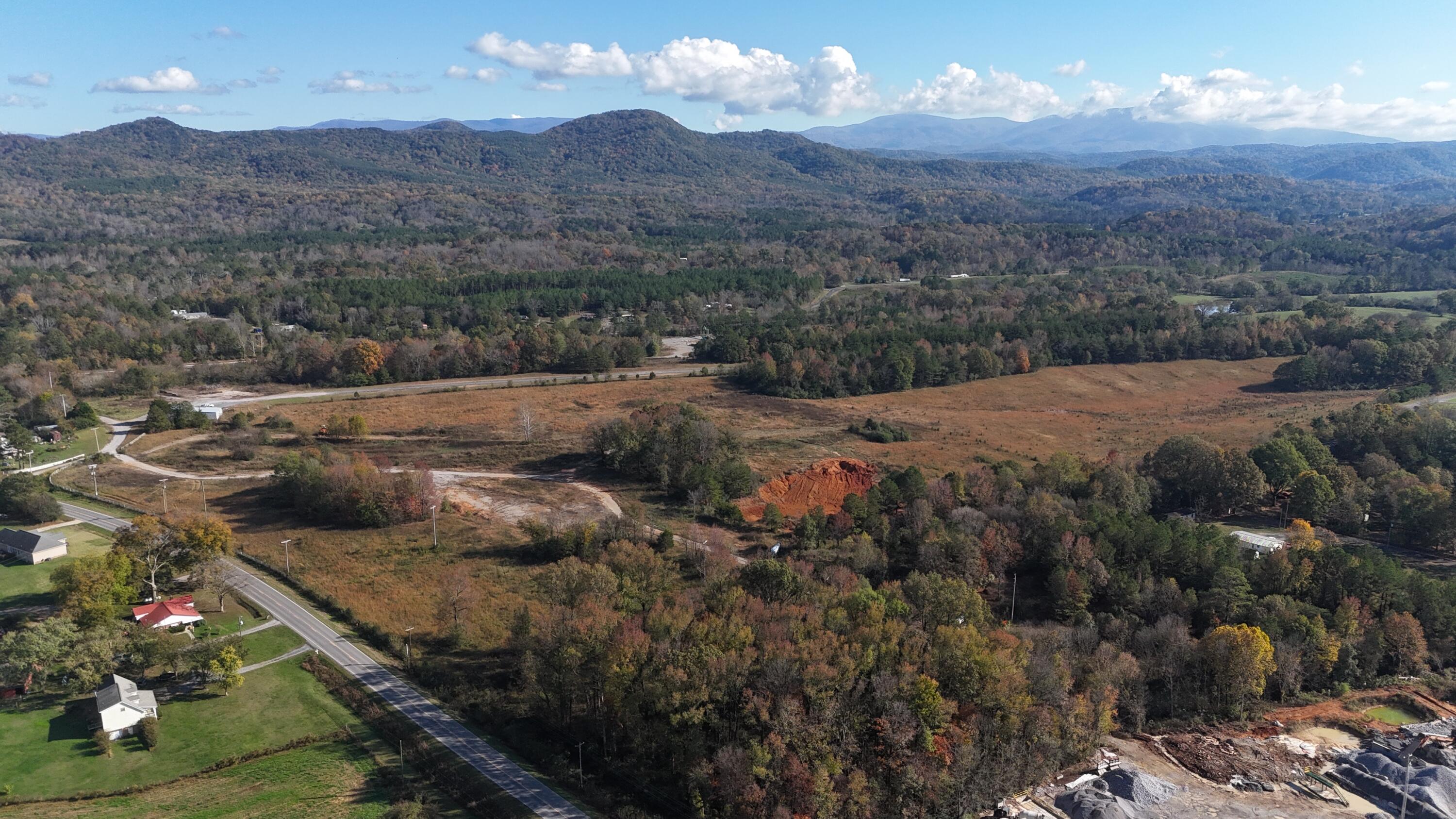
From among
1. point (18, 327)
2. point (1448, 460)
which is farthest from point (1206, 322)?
point (18, 327)

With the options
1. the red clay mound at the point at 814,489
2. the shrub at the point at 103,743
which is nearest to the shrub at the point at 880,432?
A: the red clay mound at the point at 814,489

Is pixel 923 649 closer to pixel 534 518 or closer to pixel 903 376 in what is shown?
pixel 534 518

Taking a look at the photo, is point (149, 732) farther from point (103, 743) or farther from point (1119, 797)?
point (1119, 797)

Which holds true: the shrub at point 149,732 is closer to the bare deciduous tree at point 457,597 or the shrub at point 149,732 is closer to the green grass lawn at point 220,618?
the green grass lawn at point 220,618

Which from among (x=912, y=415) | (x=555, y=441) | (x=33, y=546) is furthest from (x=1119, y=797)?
(x=912, y=415)

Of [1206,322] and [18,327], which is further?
[1206,322]
